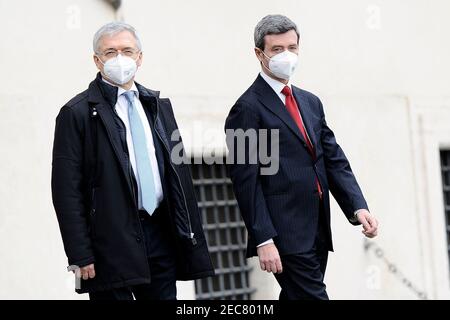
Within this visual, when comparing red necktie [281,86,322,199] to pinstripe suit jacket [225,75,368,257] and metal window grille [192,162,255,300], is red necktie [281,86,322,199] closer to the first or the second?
pinstripe suit jacket [225,75,368,257]

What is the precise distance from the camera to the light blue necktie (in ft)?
15.9

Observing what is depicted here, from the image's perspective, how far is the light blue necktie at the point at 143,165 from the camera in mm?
4855

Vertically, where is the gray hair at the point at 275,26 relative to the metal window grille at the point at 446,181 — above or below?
above

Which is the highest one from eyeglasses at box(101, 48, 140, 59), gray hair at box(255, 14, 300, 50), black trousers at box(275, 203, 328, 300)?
gray hair at box(255, 14, 300, 50)

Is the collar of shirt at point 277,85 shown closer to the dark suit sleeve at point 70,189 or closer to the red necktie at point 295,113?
the red necktie at point 295,113

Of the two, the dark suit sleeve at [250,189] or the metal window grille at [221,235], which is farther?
the metal window grille at [221,235]

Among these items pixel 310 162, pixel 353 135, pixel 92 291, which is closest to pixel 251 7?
pixel 353 135

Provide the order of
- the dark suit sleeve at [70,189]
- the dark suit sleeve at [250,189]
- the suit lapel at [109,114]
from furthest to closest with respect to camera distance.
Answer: the dark suit sleeve at [250,189] → the suit lapel at [109,114] → the dark suit sleeve at [70,189]

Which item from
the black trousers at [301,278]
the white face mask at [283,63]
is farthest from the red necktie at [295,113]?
the black trousers at [301,278]

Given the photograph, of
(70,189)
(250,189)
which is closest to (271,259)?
(250,189)

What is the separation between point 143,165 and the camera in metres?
4.88

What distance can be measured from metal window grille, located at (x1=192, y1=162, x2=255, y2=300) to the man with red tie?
3.48 meters

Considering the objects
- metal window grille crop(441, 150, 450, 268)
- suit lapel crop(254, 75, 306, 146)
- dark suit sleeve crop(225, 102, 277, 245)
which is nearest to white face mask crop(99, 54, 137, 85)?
dark suit sleeve crop(225, 102, 277, 245)

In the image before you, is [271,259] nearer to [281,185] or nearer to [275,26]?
[281,185]
